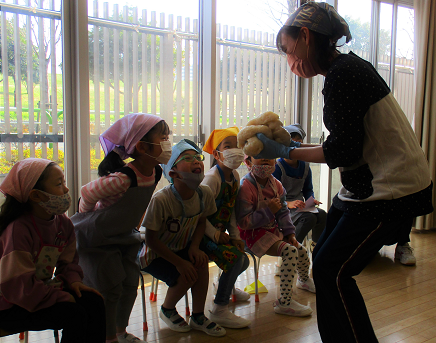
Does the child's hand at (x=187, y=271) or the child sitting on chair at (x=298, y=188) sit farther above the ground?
the child sitting on chair at (x=298, y=188)

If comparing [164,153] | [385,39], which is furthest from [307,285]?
[385,39]

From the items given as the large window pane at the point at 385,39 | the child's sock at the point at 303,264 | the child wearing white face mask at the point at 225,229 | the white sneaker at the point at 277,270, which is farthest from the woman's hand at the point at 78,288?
the large window pane at the point at 385,39

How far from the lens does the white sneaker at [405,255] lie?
3264 mm

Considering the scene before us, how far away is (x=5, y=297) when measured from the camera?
1.36m

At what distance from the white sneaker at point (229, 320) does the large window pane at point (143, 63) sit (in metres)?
1.38

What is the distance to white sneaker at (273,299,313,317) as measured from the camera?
2.29 metres

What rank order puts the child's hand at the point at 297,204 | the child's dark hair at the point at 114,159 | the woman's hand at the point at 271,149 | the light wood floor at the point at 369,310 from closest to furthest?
the woman's hand at the point at 271,149 < the child's dark hair at the point at 114,159 < the light wood floor at the point at 369,310 < the child's hand at the point at 297,204

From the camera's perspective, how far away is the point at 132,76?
289 cm

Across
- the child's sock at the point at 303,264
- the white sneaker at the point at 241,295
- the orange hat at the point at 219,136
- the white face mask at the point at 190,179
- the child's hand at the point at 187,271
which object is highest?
the orange hat at the point at 219,136

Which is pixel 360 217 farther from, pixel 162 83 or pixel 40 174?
pixel 162 83

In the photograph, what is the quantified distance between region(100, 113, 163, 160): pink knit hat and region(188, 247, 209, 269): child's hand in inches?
25.6

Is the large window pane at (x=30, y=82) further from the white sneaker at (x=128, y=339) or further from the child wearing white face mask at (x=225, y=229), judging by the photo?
the white sneaker at (x=128, y=339)

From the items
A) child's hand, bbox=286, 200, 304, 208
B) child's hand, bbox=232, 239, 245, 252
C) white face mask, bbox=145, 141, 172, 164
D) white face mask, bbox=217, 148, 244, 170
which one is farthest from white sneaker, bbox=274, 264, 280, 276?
white face mask, bbox=145, 141, 172, 164

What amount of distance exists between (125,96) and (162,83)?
35cm
